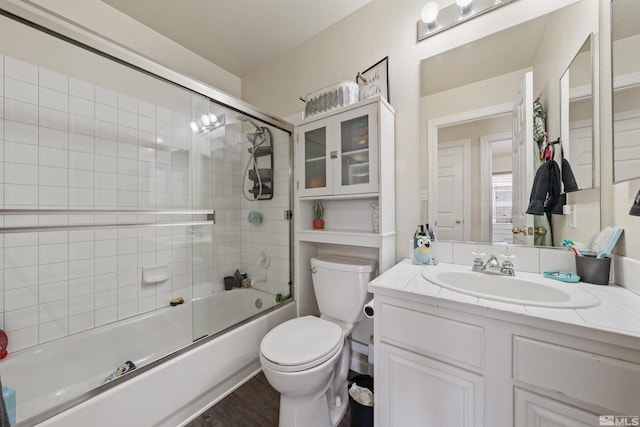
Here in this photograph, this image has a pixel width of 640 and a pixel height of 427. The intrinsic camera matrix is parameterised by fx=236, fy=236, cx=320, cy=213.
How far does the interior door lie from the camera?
1141 millimetres

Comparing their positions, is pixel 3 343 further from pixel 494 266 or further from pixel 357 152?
pixel 494 266

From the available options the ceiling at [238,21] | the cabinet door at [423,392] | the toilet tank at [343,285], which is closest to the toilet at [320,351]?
the toilet tank at [343,285]

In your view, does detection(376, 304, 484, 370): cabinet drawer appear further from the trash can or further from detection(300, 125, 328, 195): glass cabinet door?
detection(300, 125, 328, 195): glass cabinet door

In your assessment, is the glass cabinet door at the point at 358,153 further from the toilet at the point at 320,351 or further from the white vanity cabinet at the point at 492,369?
the white vanity cabinet at the point at 492,369

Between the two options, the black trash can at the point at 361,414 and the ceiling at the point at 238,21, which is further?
the ceiling at the point at 238,21

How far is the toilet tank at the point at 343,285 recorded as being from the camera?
55.1 inches

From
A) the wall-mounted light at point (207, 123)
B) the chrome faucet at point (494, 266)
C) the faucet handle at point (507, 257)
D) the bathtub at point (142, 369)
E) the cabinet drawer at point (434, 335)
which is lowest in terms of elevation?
the bathtub at point (142, 369)

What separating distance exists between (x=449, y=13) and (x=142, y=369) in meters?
2.43

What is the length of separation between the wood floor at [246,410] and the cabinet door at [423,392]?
1.49ft

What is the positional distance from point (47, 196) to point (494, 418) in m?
2.34

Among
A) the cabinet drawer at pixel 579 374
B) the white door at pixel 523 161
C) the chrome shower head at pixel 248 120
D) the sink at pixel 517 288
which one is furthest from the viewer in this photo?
the chrome shower head at pixel 248 120

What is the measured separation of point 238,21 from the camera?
1.78 metres

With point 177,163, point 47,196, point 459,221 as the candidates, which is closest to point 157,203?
point 177,163

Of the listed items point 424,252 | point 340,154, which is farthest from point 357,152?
point 424,252
